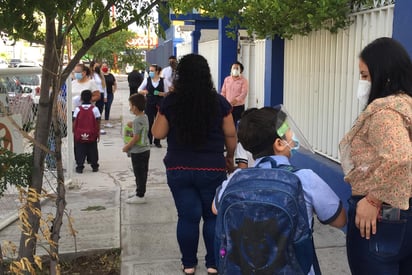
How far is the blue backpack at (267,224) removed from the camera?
6.88ft

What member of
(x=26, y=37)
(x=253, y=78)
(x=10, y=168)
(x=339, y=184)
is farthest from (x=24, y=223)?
(x=253, y=78)

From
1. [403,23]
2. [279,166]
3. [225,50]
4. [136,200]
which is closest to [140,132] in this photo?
[136,200]

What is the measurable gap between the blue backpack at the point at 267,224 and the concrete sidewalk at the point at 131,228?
205cm

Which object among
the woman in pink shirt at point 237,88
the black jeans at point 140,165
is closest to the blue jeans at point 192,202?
the black jeans at point 140,165

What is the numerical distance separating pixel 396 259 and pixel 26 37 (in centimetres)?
241

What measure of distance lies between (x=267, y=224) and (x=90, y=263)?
2.78m

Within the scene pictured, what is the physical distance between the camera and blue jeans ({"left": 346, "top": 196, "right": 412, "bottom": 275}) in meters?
2.35

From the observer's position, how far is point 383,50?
95.7 inches

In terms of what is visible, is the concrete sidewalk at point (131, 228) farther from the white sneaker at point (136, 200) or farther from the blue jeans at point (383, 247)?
the blue jeans at point (383, 247)

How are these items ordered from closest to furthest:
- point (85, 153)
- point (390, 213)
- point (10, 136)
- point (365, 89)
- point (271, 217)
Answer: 1. point (271, 217)
2. point (390, 213)
3. point (365, 89)
4. point (10, 136)
5. point (85, 153)

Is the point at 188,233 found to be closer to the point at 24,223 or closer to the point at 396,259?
the point at 24,223

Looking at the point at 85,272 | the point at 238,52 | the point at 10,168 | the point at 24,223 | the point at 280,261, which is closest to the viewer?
the point at 280,261

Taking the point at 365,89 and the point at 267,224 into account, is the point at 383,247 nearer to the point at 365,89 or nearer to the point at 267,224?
the point at 267,224

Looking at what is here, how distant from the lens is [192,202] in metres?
3.82
